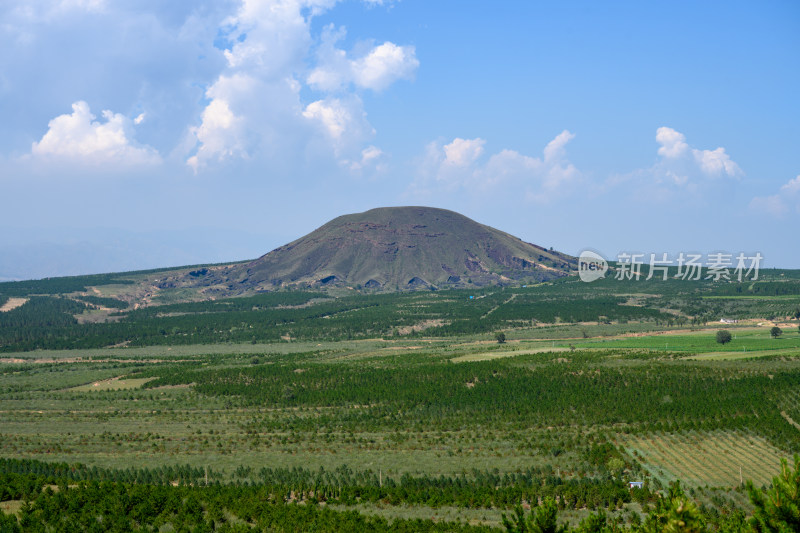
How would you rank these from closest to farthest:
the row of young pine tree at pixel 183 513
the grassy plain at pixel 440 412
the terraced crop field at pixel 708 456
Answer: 1. the row of young pine tree at pixel 183 513
2. the terraced crop field at pixel 708 456
3. the grassy plain at pixel 440 412

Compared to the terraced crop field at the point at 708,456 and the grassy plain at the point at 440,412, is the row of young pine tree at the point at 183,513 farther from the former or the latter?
the terraced crop field at the point at 708,456

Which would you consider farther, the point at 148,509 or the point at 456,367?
the point at 456,367

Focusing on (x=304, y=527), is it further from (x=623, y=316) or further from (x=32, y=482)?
(x=623, y=316)

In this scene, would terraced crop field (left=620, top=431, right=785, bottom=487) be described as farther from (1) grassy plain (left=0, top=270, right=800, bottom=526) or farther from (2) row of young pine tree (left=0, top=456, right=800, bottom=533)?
(2) row of young pine tree (left=0, top=456, right=800, bottom=533)

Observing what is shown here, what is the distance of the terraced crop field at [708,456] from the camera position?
44.9 m

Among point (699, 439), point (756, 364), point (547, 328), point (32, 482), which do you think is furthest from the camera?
point (547, 328)

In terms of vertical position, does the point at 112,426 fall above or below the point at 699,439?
below

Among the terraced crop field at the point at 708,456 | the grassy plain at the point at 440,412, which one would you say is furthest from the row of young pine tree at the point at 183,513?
the terraced crop field at the point at 708,456

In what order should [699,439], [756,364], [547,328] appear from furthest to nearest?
[547,328] → [756,364] → [699,439]

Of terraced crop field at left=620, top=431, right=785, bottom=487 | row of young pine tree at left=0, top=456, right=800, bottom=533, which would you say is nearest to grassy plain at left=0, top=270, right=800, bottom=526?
terraced crop field at left=620, top=431, right=785, bottom=487

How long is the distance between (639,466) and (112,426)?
160ft

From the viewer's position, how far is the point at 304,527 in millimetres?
34562

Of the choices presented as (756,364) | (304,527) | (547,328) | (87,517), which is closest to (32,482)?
(87,517)

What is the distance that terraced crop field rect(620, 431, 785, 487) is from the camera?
4494 centimetres
